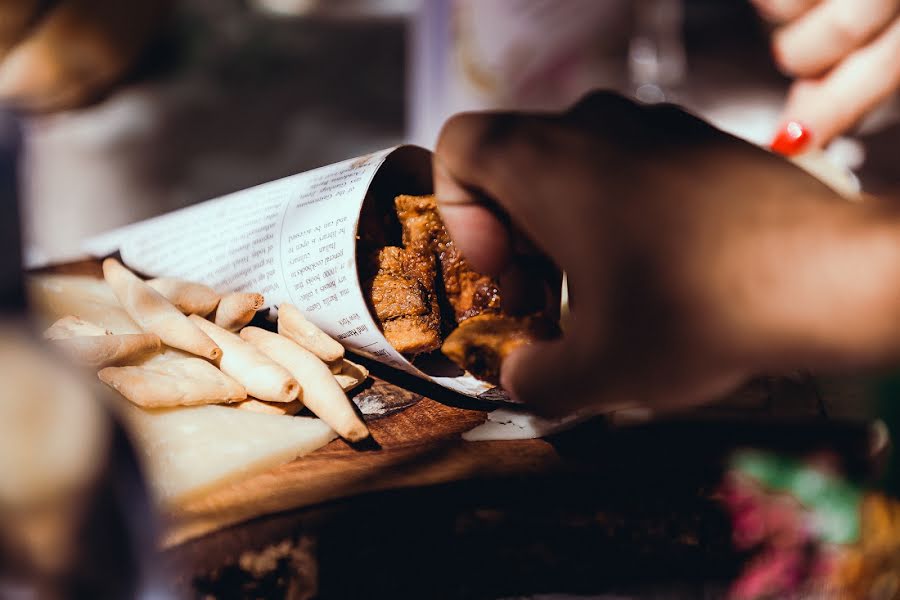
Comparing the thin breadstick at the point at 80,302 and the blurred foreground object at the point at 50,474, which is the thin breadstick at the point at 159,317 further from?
the blurred foreground object at the point at 50,474

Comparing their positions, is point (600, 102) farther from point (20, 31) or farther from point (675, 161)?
point (20, 31)

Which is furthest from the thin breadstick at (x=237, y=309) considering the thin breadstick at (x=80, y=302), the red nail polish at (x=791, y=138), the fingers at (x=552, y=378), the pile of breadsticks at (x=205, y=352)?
the red nail polish at (x=791, y=138)

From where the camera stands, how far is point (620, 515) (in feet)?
3.04

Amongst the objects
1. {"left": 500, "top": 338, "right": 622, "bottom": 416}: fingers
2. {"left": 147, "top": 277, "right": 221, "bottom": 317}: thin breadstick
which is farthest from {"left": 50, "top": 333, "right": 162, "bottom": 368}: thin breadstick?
{"left": 500, "top": 338, "right": 622, "bottom": 416}: fingers

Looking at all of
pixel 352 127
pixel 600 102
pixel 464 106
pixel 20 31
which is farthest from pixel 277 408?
pixel 352 127

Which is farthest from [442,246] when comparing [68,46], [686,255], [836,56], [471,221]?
[68,46]

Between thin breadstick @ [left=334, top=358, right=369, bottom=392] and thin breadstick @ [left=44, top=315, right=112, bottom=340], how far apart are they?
1.03 ft

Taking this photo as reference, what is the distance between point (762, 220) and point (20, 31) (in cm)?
189

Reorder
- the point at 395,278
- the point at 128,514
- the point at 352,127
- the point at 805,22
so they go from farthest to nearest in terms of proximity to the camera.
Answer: the point at 352,127
the point at 805,22
the point at 395,278
the point at 128,514

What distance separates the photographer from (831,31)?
1673 mm

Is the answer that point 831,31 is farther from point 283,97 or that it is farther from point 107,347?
point 283,97

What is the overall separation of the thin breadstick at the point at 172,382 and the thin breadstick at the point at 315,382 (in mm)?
78

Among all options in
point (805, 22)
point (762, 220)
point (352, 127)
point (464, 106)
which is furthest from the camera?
point (352, 127)

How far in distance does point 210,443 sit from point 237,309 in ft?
0.89
